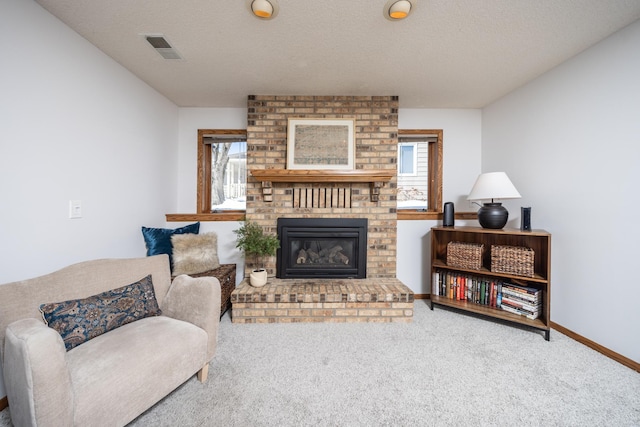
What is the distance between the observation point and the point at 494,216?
2375 mm

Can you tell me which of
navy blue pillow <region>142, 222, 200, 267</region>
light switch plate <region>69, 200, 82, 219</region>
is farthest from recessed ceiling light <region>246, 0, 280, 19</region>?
navy blue pillow <region>142, 222, 200, 267</region>

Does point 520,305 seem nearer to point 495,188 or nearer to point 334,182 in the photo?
point 495,188

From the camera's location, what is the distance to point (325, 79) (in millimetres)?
2453

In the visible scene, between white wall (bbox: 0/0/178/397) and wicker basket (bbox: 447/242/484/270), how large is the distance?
321cm

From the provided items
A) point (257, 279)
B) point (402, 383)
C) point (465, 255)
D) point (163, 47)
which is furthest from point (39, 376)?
point (465, 255)

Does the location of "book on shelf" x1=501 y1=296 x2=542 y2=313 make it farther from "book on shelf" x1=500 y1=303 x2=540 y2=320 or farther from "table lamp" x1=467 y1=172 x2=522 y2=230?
"table lamp" x1=467 y1=172 x2=522 y2=230

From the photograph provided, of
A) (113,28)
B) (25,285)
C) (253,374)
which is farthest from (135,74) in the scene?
(253,374)

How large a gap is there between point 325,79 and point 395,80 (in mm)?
694

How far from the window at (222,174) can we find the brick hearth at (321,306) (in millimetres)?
1284

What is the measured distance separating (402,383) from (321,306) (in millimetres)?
971

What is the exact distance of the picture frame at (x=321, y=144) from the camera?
9.25 feet

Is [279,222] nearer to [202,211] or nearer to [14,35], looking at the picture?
[202,211]

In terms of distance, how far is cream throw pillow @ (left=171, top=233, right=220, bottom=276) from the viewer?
252cm

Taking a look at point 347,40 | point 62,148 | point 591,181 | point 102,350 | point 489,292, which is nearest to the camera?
point 102,350
